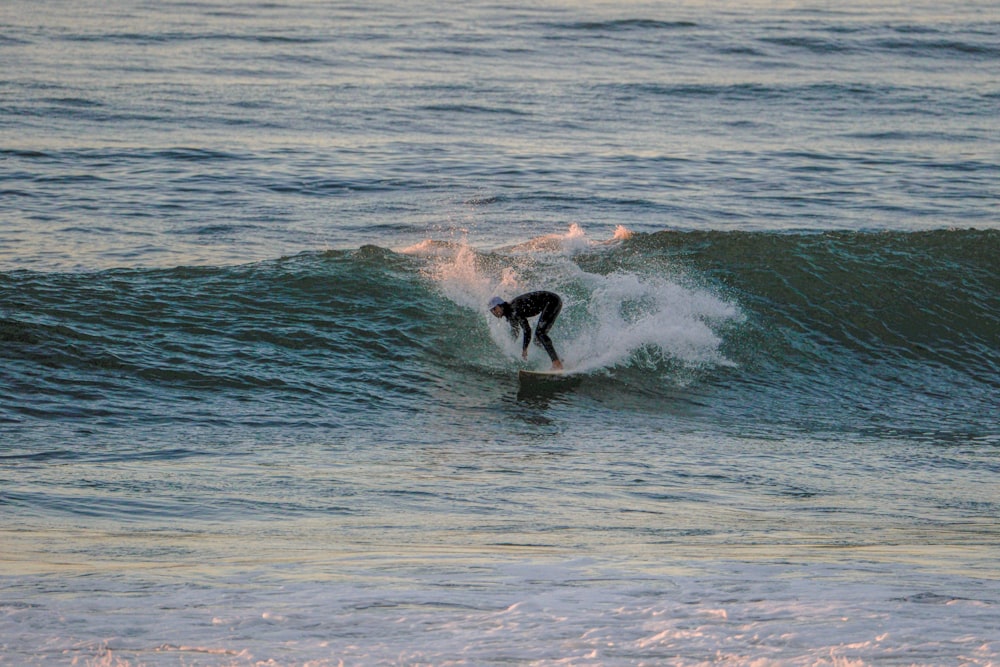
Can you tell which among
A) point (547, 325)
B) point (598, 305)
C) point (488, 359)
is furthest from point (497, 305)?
point (598, 305)

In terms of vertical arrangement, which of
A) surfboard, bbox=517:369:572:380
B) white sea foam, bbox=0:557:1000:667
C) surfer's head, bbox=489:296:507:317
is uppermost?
surfer's head, bbox=489:296:507:317

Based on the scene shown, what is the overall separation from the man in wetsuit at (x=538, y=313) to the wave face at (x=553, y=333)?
0.48 m

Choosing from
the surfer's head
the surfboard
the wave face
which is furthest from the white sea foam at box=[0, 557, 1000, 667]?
the surfboard

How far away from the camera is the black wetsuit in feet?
42.4

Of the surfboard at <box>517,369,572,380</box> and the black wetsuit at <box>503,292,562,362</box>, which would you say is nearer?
the black wetsuit at <box>503,292,562,362</box>

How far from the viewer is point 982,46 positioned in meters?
37.2

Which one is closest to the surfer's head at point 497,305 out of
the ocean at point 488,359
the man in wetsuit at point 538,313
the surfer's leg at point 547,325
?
the man in wetsuit at point 538,313

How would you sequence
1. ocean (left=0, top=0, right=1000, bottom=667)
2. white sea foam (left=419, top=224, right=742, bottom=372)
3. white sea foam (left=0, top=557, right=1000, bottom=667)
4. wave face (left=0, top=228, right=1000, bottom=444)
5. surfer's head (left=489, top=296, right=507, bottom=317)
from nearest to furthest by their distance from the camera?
white sea foam (left=0, top=557, right=1000, bottom=667)
ocean (left=0, top=0, right=1000, bottom=667)
wave face (left=0, top=228, right=1000, bottom=444)
surfer's head (left=489, top=296, right=507, bottom=317)
white sea foam (left=419, top=224, right=742, bottom=372)

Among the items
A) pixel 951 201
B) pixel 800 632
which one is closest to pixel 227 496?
pixel 800 632

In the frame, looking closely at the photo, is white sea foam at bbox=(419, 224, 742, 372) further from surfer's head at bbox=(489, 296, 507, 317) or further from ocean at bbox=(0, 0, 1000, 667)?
surfer's head at bbox=(489, 296, 507, 317)

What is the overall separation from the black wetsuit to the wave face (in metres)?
0.52

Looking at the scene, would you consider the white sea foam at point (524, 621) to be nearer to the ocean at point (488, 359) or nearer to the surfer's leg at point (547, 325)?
the ocean at point (488, 359)

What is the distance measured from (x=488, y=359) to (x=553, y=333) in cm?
105

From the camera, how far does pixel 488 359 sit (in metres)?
13.9
